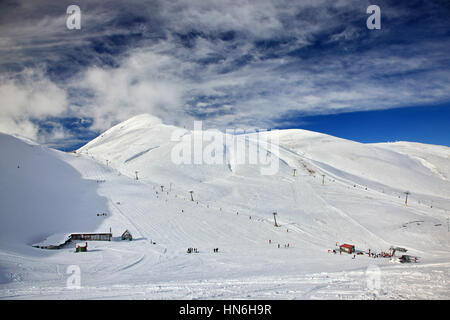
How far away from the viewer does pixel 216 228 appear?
34281mm

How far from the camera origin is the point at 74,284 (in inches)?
516

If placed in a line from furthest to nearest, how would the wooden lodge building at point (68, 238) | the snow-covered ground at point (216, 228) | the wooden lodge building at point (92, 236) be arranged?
the wooden lodge building at point (92, 236) → the wooden lodge building at point (68, 238) → the snow-covered ground at point (216, 228)

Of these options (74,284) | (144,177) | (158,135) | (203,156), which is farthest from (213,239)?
(158,135)

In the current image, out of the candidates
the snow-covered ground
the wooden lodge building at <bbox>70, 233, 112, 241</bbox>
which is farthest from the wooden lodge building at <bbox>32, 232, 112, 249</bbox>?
the snow-covered ground

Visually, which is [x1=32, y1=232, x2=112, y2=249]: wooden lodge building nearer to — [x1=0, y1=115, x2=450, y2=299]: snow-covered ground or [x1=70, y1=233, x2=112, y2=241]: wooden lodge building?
[x1=70, y1=233, x2=112, y2=241]: wooden lodge building

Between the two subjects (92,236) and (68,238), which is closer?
(68,238)

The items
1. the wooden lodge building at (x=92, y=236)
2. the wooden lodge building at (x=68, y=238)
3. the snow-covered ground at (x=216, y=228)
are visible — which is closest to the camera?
the snow-covered ground at (x=216, y=228)

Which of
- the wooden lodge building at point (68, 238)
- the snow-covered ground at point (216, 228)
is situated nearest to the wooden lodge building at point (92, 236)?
the wooden lodge building at point (68, 238)

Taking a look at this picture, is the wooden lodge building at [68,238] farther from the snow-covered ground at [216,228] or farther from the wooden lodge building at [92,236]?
the snow-covered ground at [216,228]

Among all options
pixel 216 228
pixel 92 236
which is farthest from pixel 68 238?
pixel 216 228

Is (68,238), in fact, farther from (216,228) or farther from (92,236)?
(216,228)

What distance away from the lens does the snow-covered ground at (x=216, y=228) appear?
12.8 metres

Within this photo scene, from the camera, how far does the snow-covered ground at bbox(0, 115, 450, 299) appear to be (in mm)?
12773

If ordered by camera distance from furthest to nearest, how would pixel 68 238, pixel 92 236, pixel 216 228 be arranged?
pixel 216 228, pixel 92 236, pixel 68 238
